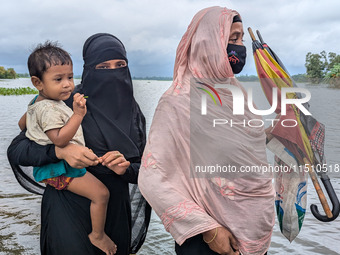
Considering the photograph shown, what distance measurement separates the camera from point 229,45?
1.86m

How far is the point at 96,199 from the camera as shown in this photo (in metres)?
2.04

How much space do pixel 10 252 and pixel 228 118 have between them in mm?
2941

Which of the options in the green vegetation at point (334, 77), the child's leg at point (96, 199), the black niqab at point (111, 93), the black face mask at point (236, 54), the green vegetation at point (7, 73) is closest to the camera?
the black face mask at point (236, 54)

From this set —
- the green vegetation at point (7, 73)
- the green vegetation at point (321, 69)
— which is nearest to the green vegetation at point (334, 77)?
the green vegetation at point (321, 69)

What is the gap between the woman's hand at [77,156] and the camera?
6.21 feet

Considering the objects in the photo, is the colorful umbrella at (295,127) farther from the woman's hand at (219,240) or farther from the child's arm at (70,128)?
the child's arm at (70,128)

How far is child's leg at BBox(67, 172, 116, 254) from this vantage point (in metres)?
2.01

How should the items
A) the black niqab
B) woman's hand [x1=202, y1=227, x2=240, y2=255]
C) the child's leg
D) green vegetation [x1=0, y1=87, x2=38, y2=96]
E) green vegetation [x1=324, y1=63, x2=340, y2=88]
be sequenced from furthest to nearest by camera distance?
green vegetation [x1=324, y1=63, x2=340, y2=88] → green vegetation [x1=0, y1=87, x2=38, y2=96] → the black niqab → the child's leg → woman's hand [x1=202, y1=227, x2=240, y2=255]

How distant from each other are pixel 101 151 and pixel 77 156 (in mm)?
210

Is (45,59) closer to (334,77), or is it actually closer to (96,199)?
(96,199)

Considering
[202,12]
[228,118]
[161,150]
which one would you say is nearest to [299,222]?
[228,118]

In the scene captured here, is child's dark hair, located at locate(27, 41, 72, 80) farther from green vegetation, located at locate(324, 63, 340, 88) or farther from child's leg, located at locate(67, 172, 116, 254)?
green vegetation, located at locate(324, 63, 340, 88)

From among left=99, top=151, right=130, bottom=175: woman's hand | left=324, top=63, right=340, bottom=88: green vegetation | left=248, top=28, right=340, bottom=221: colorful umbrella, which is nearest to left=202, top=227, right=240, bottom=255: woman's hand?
left=99, top=151, right=130, bottom=175: woman's hand

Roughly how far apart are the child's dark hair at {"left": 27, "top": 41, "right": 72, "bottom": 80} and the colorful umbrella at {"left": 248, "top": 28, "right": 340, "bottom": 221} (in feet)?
3.09
